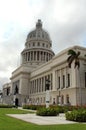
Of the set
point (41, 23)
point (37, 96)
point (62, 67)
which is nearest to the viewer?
point (62, 67)

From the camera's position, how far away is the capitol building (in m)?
61.4

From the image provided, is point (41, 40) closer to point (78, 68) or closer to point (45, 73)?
point (45, 73)

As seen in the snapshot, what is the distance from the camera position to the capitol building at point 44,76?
61375mm

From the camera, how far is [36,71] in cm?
9462

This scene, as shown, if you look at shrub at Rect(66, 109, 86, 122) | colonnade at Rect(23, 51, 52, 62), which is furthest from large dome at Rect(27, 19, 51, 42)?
shrub at Rect(66, 109, 86, 122)

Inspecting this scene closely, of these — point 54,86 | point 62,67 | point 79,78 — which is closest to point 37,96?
point 54,86

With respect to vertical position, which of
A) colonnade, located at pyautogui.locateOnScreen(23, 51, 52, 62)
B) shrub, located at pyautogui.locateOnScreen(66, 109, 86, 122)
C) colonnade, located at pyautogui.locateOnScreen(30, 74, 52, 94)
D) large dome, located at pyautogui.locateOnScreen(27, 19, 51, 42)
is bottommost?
shrub, located at pyautogui.locateOnScreen(66, 109, 86, 122)

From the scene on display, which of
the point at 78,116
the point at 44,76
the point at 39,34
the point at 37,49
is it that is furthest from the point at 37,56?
the point at 78,116

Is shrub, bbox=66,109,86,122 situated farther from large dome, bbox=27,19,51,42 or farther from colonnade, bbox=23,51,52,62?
large dome, bbox=27,19,51,42

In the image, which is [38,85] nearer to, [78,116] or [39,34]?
[39,34]

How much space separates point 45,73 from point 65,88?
21235mm

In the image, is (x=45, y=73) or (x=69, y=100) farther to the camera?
(x=45, y=73)

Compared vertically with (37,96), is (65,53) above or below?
above

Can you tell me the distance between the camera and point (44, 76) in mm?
87000
